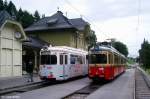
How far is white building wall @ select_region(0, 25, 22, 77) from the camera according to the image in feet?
104

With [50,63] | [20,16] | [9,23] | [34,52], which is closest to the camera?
[50,63]

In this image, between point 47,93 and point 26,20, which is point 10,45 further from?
point 26,20

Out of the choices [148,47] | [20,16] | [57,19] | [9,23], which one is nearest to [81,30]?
[57,19]

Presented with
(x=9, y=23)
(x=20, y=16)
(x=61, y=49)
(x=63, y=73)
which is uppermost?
(x=20, y=16)

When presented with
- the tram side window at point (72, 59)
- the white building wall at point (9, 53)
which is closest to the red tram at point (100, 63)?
the tram side window at point (72, 59)

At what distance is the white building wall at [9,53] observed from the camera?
3156 cm

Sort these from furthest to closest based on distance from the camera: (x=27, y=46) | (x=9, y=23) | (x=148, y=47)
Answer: (x=148, y=47)
(x=27, y=46)
(x=9, y=23)

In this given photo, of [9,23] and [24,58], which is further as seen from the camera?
[24,58]

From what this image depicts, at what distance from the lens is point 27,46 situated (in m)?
39.8

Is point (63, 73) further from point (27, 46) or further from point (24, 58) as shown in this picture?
point (24, 58)

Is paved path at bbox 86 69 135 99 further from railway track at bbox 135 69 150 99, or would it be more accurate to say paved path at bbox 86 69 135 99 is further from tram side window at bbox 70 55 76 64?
tram side window at bbox 70 55 76 64

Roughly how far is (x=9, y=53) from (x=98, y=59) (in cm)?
931

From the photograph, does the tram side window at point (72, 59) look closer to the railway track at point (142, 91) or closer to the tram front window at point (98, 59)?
the tram front window at point (98, 59)

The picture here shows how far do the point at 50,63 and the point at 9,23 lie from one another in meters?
8.16
